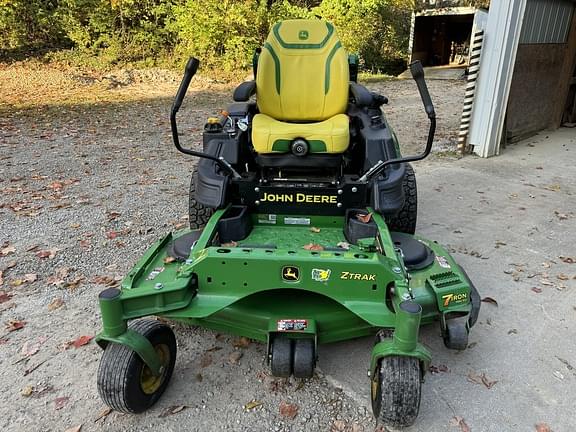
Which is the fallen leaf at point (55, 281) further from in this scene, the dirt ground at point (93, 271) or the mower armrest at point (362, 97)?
the mower armrest at point (362, 97)

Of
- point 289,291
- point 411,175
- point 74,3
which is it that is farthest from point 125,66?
point 289,291

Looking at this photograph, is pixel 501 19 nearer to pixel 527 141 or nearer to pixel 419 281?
pixel 527 141

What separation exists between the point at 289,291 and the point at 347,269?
50cm

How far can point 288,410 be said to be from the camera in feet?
7.60

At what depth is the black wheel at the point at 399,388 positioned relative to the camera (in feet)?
6.58

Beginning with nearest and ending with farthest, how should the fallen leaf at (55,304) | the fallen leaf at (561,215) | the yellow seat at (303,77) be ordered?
1. the fallen leaf at (55,304)
2. the yellow seat at (303,77)
3. the fallen leaf at (561,215)

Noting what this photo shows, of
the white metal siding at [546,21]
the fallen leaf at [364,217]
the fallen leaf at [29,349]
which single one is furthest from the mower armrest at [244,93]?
the white metal siding at [546,21]

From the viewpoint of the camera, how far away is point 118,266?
3531mm

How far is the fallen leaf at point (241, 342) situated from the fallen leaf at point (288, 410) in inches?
18.5

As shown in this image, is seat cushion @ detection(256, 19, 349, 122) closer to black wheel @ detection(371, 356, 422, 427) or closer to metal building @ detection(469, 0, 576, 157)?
black wheel @ detection(371, 356, 422, 427)

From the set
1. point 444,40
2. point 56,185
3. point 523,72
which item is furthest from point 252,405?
point 444,40

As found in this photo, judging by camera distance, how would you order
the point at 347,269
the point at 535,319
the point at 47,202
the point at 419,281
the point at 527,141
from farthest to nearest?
the point at 527,141 < the point at 47,202 < the point at 535,319 < the point at 419,281 < the point at 347,269

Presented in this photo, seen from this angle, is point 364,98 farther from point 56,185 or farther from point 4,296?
point 56,185

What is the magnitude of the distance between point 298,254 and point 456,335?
91 centimetres
